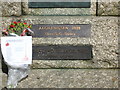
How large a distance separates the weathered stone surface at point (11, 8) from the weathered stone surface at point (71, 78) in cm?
91

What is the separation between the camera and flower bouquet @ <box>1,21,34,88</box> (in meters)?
3.60

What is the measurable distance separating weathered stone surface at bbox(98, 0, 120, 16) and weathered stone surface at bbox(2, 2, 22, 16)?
47.4 inches

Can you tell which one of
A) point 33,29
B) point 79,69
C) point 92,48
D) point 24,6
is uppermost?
point 24,6

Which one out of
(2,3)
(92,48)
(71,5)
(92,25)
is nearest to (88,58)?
(92,48)

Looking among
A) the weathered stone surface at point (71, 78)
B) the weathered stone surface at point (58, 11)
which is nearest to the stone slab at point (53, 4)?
the weathered stone surface at point (58, 11)

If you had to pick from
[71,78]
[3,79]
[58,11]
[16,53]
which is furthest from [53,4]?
[3,79]

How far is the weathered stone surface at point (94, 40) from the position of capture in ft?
12.6

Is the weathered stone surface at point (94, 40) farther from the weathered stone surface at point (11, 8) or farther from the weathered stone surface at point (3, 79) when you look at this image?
the weathered stone surface at point (3, 79)

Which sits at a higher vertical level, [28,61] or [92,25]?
[92,25]

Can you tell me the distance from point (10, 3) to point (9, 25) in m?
0.34

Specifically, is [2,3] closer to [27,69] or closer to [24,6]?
[24,6]

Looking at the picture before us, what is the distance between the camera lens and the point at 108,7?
3908 millimetres

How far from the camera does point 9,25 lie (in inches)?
151

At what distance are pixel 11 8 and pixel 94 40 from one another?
1.31 metres
